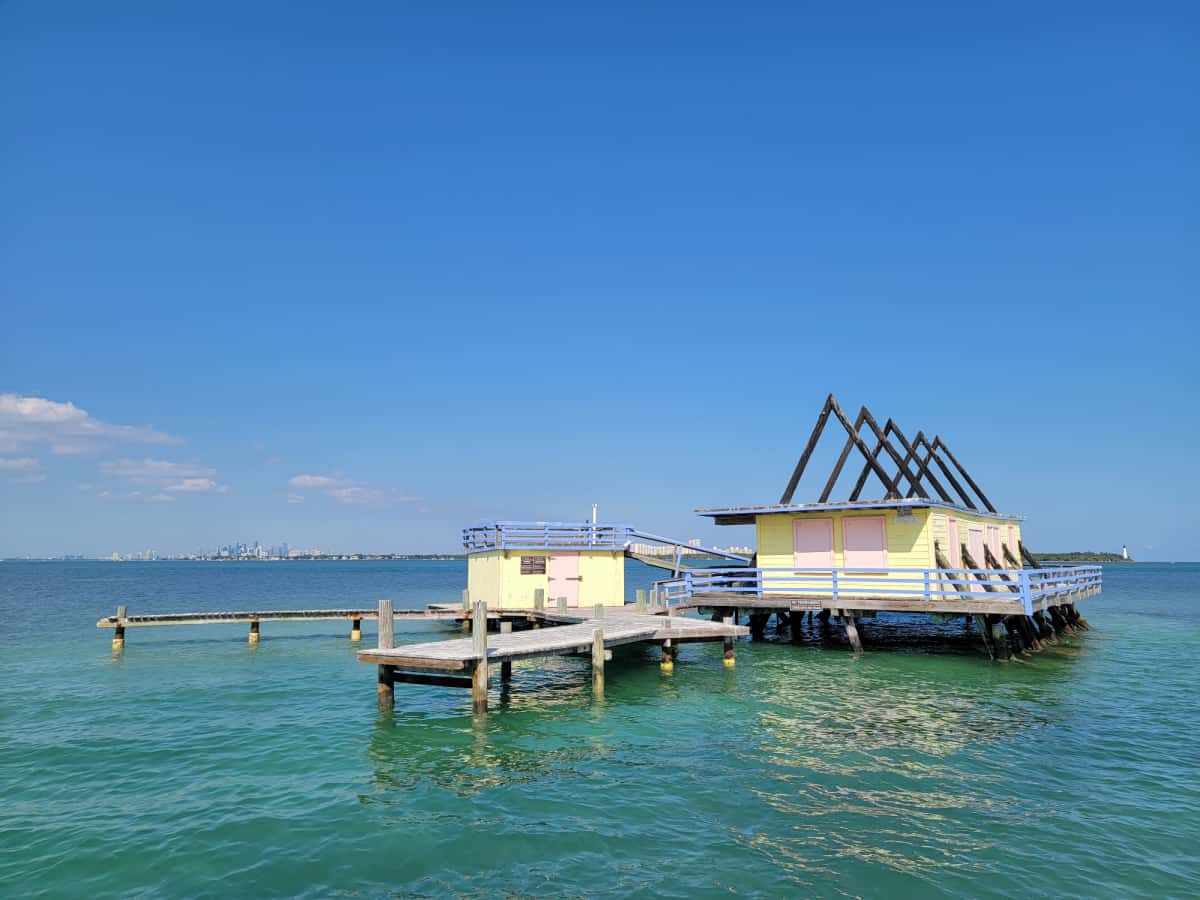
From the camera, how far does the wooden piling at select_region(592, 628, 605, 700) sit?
19312 mm

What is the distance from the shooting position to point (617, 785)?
12.3 m

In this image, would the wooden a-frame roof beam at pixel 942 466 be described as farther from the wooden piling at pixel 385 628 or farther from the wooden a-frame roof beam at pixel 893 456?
the wooden piling at pixel 385 628

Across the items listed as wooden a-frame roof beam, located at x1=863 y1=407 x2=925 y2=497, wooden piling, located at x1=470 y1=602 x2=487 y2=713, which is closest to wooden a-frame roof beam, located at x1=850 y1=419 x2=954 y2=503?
wooden a-frame roof beam, located at x1=863 y1=407 x2=925 y2=497

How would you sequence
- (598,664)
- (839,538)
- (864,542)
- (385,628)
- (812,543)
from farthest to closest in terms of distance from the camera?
(812,543) < (839,538) < (864,542) < (598,664) < (385,628)

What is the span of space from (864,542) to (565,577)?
12652 mm

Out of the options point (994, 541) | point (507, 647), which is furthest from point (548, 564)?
point (994, 541)

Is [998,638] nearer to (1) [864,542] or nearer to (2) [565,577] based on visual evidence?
(1) [864,542]

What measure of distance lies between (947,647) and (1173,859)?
19.8m

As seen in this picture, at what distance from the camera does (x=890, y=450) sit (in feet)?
96.5

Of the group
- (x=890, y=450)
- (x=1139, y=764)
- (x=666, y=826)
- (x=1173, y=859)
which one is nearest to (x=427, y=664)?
(x=666, y=826)

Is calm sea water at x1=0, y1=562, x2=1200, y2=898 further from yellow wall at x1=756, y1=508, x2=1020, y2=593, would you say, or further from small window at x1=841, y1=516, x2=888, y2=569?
small window at x1=841, y1=516, x2=888, y2=569

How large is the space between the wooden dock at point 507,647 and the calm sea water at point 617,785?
0.87 meters

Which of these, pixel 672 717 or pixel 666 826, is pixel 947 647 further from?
pixel 666 826

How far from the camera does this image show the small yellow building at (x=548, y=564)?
30.7m
